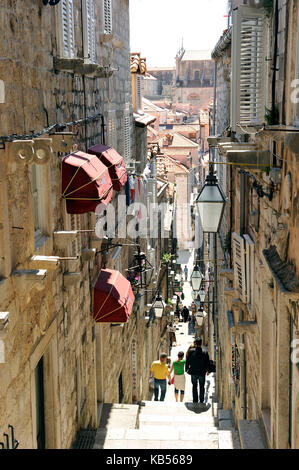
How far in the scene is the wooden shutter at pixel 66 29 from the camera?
7.77 meters

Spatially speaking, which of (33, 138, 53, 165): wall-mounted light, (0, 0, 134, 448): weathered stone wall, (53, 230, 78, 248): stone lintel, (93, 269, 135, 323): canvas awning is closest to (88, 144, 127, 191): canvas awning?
(0, 0, 134, 448): weathered stone wall

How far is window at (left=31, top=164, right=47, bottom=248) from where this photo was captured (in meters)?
7.11

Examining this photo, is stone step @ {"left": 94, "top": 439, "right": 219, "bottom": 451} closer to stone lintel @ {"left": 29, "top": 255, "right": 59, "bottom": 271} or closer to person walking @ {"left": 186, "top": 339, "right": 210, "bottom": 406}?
person walking @ {"left": 186, "top": 339, "right": 210, "bottom": 406}

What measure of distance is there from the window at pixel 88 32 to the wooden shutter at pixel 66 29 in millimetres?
628

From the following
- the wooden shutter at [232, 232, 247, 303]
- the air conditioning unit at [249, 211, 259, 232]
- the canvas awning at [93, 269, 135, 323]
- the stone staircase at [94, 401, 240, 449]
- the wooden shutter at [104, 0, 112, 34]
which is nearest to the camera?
the air conditioning unit at [249, 211, 259, 232]

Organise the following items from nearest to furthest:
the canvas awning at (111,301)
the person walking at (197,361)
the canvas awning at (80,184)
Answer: the canvas awning at (80,184) → the canvas awning at (111,301) → the person walking at (197,361)

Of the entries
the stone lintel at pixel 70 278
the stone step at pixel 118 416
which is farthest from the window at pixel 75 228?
the stone step at pixel 118 416

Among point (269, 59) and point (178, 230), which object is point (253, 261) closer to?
point (269, 59)

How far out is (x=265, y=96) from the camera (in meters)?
7.22

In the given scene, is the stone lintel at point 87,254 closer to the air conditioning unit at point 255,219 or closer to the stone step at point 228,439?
the air conditioning unit at point 255,219

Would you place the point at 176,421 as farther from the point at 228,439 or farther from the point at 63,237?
the point at 63,237

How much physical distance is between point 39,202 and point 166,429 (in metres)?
5.89

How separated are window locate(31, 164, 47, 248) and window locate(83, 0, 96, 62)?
102 inches
